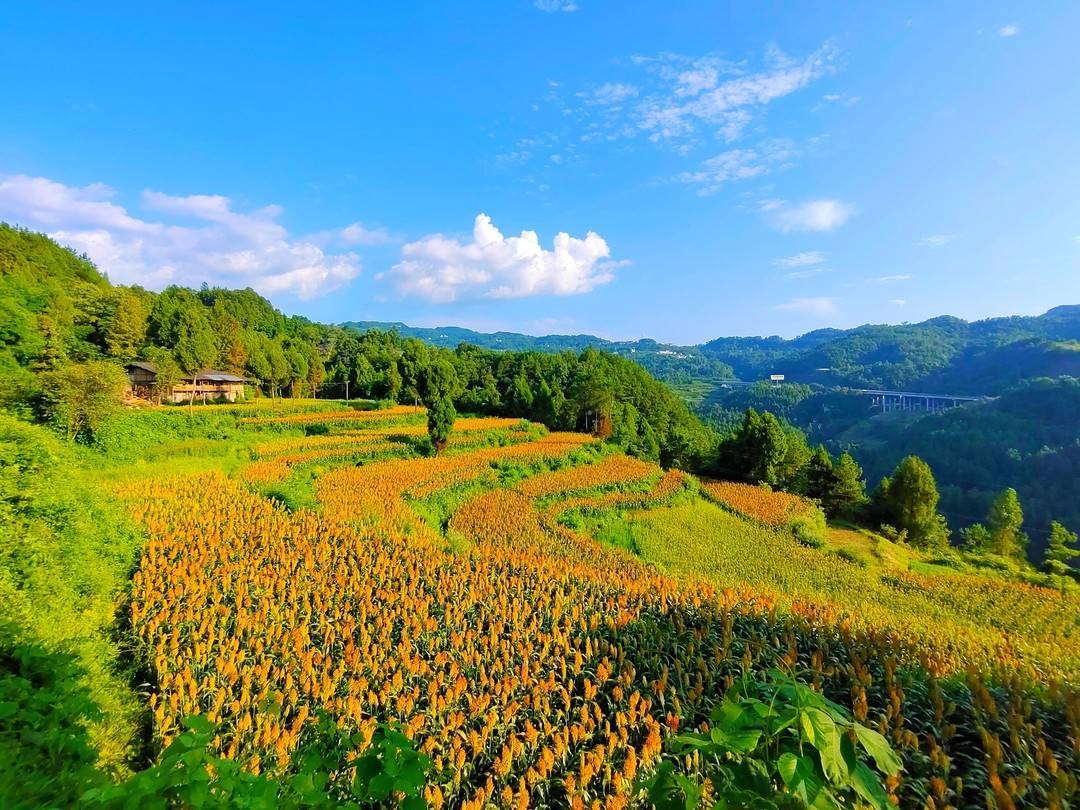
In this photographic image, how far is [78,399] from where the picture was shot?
1523 centimetres

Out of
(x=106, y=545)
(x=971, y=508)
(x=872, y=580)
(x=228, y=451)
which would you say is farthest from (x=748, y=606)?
(x=971, y=508)

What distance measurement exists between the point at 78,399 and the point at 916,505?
36.5 metres

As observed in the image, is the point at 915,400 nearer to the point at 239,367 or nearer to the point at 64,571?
the point at 239,367

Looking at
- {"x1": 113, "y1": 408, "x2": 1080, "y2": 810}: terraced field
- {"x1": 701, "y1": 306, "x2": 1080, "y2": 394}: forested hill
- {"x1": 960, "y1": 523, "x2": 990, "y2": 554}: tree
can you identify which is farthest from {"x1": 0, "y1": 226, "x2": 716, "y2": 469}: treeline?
{"x1": 701, "y1": 306, "x2": 1080, "y2": 394}: forested hill

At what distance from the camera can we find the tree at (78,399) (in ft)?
49.0

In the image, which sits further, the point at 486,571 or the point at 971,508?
the point at 971,508

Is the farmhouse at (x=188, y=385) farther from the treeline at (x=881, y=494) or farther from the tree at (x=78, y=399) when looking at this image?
the treeline at (x=881, y=494)

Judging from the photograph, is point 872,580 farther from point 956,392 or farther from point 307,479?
point 956,392

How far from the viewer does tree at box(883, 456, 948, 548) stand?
80.7 feet

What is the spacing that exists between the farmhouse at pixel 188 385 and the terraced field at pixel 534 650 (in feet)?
91.9

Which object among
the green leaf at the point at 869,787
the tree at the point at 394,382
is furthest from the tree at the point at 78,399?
the tree at the point at 394,382

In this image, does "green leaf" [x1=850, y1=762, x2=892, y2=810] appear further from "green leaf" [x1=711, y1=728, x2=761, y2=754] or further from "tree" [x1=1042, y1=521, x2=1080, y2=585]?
"tree" [x1=1042, y1=521, x2=1080, y2=585]

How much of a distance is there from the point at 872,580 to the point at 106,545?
58.5ft

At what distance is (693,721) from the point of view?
5031 mm
